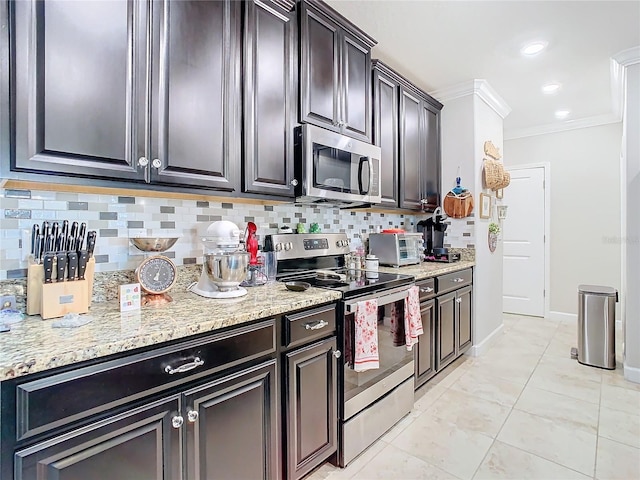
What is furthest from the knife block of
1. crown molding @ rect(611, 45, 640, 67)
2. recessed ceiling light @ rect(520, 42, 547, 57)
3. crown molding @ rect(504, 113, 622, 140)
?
crown molding @ rect(504, 113, 622, 140)

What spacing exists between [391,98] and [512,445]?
255 centimetres

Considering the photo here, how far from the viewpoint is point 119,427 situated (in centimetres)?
94

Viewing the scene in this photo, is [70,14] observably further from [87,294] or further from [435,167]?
[435,167]

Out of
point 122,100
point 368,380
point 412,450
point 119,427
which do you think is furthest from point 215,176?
point 412,450

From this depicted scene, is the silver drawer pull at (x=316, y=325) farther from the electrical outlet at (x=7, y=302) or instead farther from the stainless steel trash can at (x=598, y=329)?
the stainless steel trash can at (x=598, y=329)

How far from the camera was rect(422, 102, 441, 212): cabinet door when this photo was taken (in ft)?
10.7

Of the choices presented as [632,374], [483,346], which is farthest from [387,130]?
[632,374]

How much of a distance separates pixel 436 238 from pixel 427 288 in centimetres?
A: 123

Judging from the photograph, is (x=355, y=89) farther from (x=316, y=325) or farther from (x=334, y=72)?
(x=316, y=325)

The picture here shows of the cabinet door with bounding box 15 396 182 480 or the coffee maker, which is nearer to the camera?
the cabinet door with bounding box 15 396 182 480

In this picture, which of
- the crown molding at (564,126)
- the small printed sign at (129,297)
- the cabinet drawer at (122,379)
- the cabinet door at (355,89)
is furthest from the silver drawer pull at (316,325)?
the crown molding at (564,126)

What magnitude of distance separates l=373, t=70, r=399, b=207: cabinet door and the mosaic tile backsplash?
965 mm

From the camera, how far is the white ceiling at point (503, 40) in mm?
2139

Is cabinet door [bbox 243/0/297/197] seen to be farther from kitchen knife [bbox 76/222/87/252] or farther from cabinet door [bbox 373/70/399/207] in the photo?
cabinet door [bbox 373/70/399/207]
